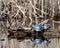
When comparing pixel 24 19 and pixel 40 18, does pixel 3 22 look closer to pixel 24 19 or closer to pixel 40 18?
pixel 24 19

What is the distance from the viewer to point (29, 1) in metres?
2.15

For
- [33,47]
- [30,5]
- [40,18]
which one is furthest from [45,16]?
[33,47]

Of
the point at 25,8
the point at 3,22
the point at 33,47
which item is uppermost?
the point at 25,8

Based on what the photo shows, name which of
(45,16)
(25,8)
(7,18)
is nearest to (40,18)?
(45,16)

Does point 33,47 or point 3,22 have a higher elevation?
point 3,22

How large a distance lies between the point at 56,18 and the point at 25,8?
→ 1.11ft

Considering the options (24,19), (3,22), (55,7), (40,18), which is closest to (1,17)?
(3,22)

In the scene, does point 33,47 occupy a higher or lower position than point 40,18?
lower

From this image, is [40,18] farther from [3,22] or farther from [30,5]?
[3,22]

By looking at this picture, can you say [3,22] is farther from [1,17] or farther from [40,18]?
[40,18]

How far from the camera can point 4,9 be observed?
7.09ft

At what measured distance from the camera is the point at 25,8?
2.15m

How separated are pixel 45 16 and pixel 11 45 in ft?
1.52

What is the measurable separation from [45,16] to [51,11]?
0.08 metres
